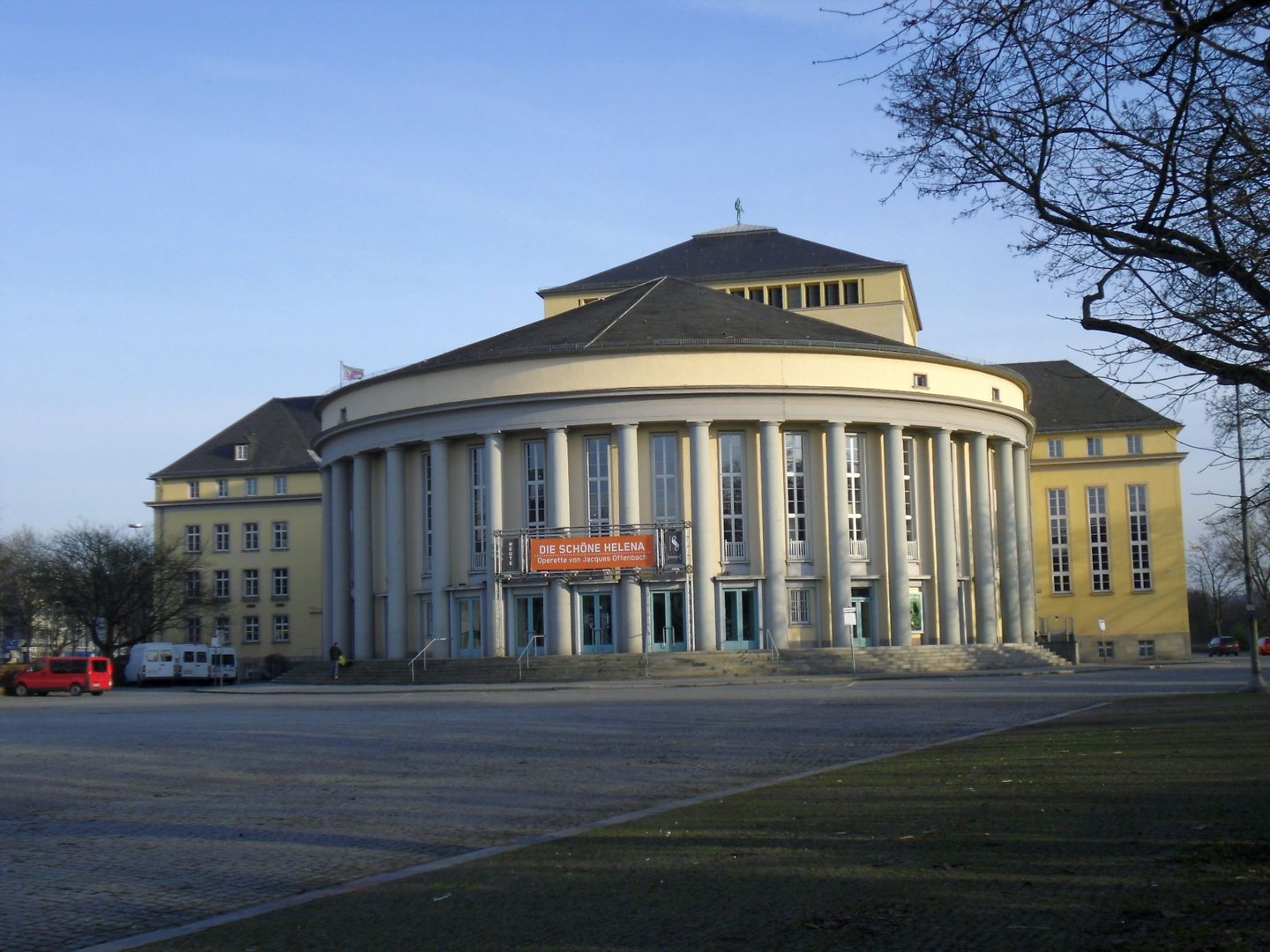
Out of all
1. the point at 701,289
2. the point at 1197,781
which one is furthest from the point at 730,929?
the point at 701,289

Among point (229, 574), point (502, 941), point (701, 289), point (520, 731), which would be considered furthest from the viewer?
point (229, 574)

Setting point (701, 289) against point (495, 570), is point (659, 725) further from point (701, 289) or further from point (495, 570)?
point (701, 289)

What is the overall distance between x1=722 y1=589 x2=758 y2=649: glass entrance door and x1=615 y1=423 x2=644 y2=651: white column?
11.6 feet

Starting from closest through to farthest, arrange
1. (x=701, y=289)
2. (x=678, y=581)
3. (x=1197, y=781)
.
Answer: (x=1197, y=781), (x=678, y=581), (x=701, y=289)

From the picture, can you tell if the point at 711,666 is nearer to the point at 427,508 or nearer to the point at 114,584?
the point at 427,508

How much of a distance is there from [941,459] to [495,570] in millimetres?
18755

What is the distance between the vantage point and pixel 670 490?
54.8 metres

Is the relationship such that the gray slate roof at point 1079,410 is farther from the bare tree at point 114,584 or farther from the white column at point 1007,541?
the bare tree at point 114,584

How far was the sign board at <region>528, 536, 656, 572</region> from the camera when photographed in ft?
173

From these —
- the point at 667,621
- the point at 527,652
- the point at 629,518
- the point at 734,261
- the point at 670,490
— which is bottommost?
the point at 527,652

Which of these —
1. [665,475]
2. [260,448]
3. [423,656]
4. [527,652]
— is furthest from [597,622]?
[260,448]

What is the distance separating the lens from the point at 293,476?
87312 mm

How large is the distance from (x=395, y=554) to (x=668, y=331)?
47.7ft

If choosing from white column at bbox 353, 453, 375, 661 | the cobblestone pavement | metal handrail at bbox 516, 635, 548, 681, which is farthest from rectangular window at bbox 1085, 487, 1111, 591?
the cobblestone pavement
